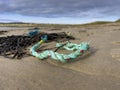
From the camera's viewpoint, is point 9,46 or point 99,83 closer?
point 99,83

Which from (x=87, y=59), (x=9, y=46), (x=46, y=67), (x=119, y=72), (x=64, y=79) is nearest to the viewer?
(x=64, y=79)

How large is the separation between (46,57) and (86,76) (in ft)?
3.83

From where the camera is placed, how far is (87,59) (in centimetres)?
404

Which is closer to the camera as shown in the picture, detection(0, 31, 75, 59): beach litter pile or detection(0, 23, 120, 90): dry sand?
detection(0, 23, 120, 90): dry sand

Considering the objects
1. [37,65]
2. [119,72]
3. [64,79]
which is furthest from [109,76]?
[37,65]

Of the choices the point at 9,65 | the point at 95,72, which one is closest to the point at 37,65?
the point at 9,65

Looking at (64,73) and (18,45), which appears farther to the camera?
(18,45)

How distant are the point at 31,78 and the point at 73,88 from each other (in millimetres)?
645

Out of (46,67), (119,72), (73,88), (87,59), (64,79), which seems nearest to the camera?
(73,88)

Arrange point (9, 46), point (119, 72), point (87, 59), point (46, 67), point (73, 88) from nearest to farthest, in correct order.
→ point (73, 88)
point (119, 72)
point (46, 67)
point (87, 59)
point (9, 46)

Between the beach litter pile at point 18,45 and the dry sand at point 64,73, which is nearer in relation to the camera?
the dry sand at point 64,73

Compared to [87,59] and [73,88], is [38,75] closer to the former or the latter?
[73,88]

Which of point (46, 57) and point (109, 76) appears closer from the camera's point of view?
point (109, 76)

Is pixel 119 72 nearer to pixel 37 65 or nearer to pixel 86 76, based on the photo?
pixel 86 76
